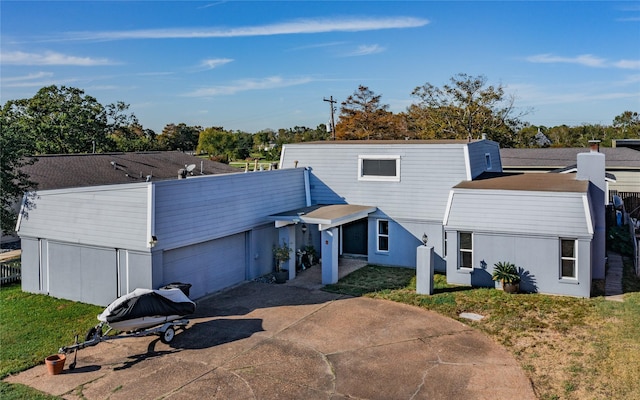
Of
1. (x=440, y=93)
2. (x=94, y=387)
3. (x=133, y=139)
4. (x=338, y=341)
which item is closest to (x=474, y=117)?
(x=440, y=93)

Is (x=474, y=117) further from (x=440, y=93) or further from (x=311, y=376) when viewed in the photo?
(x=311, y=376)

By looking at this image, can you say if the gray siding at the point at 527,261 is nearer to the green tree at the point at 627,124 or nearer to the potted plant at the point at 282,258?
the potted plant at the point at 282,258

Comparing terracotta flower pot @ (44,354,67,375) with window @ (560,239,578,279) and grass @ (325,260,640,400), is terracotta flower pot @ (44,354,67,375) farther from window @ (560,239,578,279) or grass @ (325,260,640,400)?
window @ (560,239,578,279)

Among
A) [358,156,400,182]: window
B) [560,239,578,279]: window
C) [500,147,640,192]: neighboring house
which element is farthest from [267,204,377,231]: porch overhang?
[500,147,640,192]: neighboring house

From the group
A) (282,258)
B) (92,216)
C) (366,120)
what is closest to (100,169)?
(92,216)

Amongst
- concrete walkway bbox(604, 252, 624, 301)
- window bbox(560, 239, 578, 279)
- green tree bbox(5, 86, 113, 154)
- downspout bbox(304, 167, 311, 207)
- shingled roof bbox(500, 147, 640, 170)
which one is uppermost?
green tree bbox(5, 86, 113, 154)

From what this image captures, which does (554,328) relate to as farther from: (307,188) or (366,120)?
(366,120)
